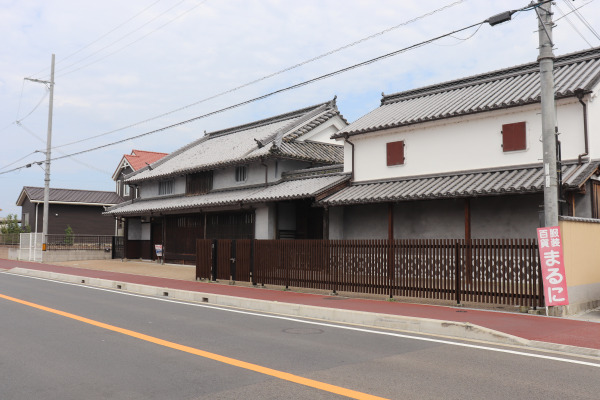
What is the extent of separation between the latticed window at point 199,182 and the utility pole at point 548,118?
761 inches

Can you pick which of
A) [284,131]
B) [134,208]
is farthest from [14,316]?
[134,208]

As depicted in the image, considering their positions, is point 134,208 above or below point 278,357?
above

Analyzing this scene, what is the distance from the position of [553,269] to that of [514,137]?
638 centimetres

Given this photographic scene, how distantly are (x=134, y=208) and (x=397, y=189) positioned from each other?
19.0m

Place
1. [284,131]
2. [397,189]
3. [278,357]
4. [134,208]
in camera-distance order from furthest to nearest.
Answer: [134,208]
[284,131]
[397,189]
[278,357]

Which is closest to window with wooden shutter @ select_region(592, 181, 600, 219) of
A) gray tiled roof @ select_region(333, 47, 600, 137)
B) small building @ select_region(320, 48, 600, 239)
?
small building @ select_region(320, 48, 600, 239)

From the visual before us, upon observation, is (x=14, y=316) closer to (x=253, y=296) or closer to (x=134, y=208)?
(x=253, y=296)

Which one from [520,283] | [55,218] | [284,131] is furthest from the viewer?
[55,218]

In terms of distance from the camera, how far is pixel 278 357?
7238 mm

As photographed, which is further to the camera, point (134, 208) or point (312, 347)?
point (134, 208)

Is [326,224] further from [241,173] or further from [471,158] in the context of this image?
[241,173]

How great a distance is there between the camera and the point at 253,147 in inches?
1046

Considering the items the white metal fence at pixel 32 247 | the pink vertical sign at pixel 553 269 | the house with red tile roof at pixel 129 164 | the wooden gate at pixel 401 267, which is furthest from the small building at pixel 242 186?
the house with red tile roof at pixel 129 164

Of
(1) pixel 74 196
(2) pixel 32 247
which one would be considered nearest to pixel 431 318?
(2) pixel 32 247
